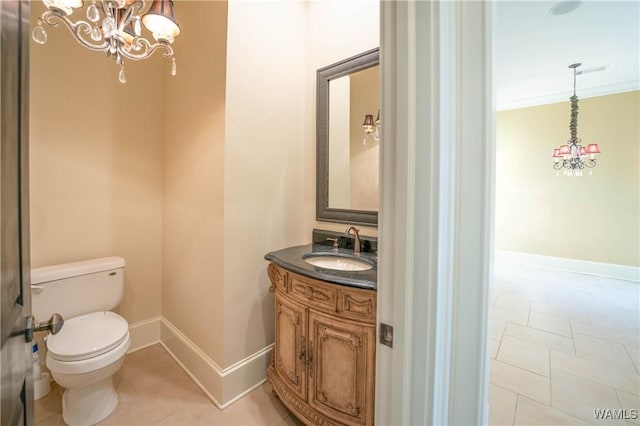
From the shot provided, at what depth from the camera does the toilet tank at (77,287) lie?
1659mm

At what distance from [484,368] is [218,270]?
1458 millimetres

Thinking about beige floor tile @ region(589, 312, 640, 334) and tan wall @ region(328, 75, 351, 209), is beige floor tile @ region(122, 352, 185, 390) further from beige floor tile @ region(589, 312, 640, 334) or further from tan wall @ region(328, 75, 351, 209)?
beige floor tile @ region(589, 312, 640, 334)

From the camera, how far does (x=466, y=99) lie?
Result: 667 millimetres

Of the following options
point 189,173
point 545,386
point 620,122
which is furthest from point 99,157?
point 620,122

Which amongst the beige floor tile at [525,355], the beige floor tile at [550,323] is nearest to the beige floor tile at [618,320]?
the beige floor tile at [550,323]

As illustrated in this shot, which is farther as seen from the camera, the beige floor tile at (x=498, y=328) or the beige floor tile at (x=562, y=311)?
the beige floor tile at (x=562, y=311)

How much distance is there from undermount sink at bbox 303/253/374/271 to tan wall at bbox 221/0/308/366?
357 mm

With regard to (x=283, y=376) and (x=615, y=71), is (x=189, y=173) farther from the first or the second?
(x=615, y=71)

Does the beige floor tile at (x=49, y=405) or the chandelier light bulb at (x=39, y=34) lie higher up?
the chandelier light bulb at (x=39, y=34)

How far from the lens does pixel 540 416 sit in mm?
1621

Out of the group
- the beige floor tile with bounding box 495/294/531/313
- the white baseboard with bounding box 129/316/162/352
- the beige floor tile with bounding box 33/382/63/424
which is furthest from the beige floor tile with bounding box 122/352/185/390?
the beige floor tile with bounding box 495/294/531/313

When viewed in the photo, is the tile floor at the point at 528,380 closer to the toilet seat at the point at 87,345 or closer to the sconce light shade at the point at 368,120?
the toilet seat at the point at 87,345

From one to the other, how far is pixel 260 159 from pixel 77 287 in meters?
1.48

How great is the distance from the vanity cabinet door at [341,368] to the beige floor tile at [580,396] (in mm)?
1405
